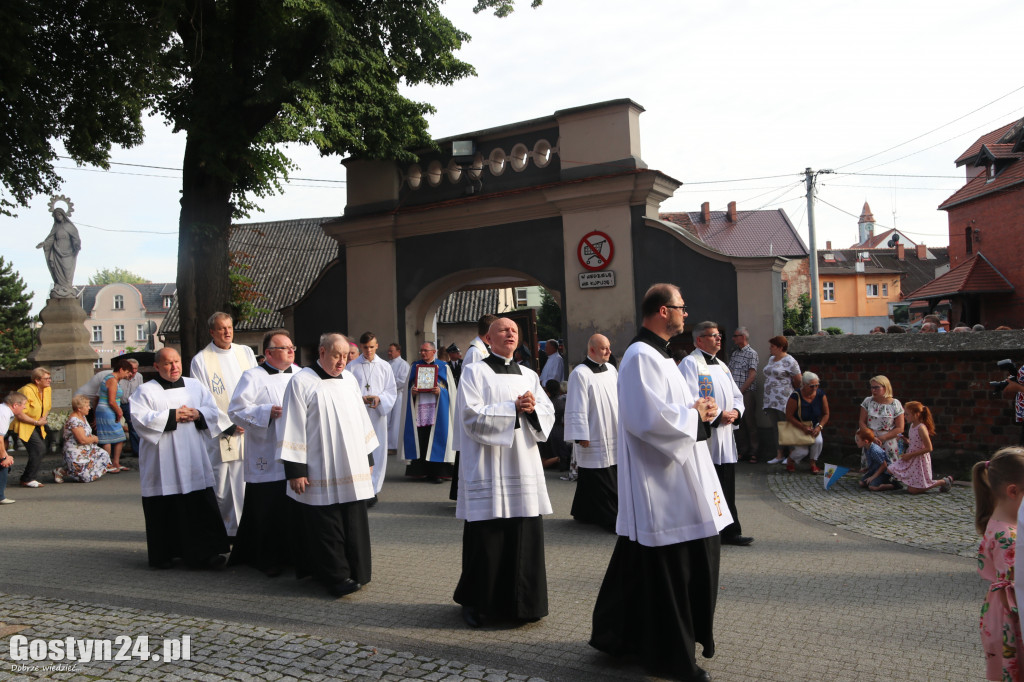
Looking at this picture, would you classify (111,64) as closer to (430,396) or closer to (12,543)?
(430,396)

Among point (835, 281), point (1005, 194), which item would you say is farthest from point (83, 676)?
point (835, 281)

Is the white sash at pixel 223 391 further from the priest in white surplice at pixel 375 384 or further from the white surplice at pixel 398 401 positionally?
the white surplice at pixel 398 401

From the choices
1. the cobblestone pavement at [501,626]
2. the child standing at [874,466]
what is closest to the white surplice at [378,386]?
the cobblestone pavement at [501,626]

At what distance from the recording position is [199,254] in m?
13.6

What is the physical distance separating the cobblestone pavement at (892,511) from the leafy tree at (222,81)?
8696mm

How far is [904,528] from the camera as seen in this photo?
25.2 ft

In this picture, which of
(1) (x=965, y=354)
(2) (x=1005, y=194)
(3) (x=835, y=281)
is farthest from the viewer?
(3) (x=835, y=281)

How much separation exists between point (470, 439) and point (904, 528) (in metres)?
4.58

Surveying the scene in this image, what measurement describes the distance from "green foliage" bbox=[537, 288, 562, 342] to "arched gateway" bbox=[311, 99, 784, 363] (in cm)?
2556

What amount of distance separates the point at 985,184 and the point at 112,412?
3594 cm

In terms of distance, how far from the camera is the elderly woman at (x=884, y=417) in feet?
31.9

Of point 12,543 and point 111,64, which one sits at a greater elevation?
point 111,64

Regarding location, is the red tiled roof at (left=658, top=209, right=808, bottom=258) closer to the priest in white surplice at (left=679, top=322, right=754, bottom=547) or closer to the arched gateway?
the arched gateway

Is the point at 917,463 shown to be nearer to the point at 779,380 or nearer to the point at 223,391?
the point at 779,380
